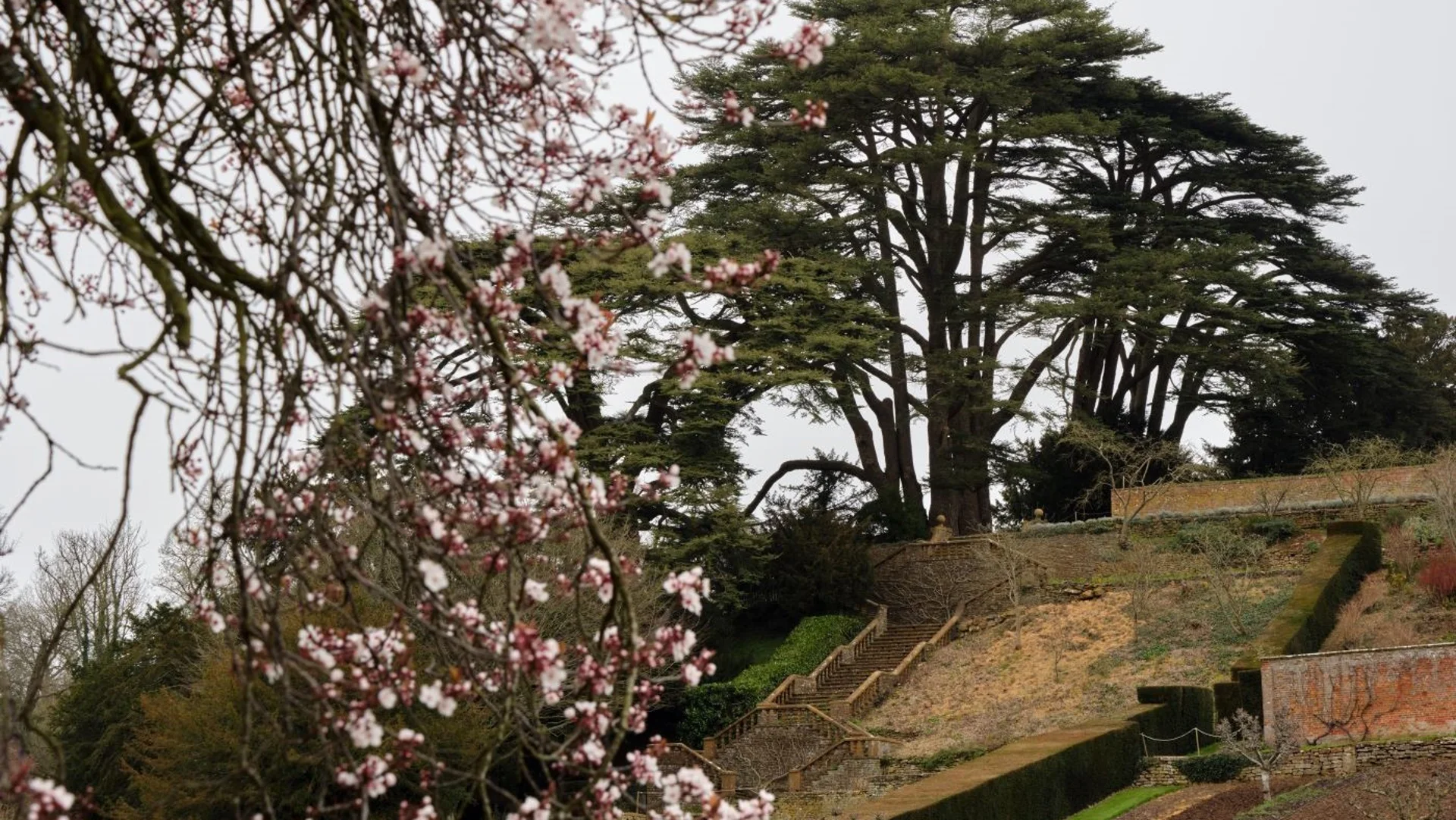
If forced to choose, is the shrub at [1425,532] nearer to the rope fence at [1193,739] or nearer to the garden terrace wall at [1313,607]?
the garden terrace wall at [1313,607]

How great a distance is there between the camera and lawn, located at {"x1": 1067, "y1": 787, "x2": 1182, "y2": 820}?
16.9m

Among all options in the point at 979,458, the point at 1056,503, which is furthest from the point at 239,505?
the point at 1056,503

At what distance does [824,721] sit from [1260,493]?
36.4ft

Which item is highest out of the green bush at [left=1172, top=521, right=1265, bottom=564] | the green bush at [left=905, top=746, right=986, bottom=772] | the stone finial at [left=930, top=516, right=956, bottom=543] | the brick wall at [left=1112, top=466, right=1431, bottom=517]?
the brick wall at [left=1112, top=466, right=1431, bottom=517]

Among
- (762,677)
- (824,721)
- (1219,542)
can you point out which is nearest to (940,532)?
(762,677)

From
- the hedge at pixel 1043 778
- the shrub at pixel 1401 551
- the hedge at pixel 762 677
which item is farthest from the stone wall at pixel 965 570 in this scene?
the hedge at pixel 1043 778

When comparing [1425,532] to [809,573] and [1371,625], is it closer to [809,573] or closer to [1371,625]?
[1371,625]

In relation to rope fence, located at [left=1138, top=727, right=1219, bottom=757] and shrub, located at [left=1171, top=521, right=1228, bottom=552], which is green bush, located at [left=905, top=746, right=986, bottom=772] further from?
shrub, located at [left=1171, top=521, right=1228, bottom=552]

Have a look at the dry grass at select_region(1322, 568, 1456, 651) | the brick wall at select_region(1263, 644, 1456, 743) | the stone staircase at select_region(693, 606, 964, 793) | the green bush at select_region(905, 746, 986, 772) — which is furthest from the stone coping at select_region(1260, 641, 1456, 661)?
the stone staircase at select_region(693, 606, 964, 793)

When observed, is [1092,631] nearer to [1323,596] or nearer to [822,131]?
[1323,596]

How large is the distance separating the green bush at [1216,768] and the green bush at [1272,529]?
12.5 meters

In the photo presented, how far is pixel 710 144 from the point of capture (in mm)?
35219

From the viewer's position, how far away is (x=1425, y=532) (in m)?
28.3

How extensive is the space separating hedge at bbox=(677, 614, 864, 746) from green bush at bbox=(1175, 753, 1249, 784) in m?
9.48
